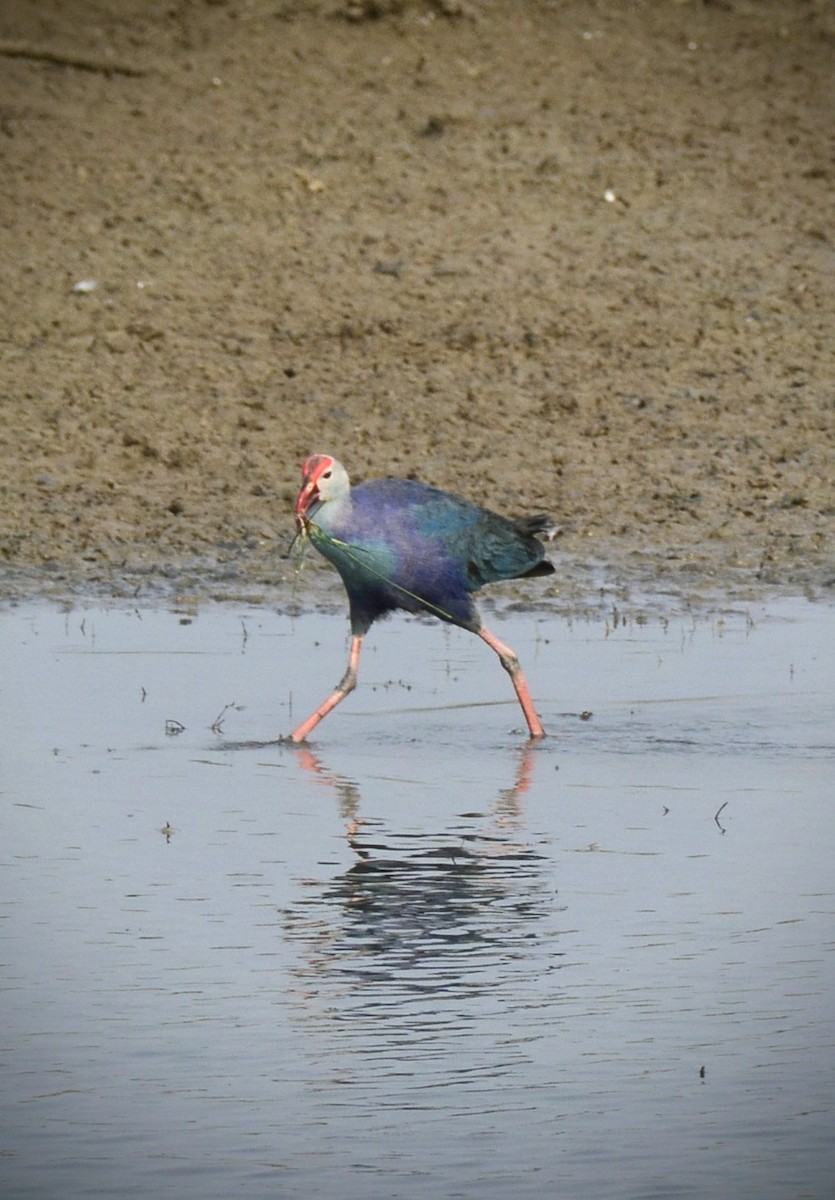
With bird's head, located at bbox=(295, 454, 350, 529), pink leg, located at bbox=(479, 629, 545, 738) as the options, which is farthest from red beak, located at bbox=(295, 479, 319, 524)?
pink leg, located at bbox=(479, 629, 545, 738)

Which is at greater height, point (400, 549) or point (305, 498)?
point (305, 498)

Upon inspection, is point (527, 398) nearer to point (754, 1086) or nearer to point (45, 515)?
point (45, 515)

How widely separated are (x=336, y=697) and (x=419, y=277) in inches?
272

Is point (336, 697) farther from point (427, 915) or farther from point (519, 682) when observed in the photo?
point (427, 915)

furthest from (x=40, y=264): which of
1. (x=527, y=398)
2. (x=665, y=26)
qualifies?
(x=665, y=26)

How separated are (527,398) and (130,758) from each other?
20.5 feet

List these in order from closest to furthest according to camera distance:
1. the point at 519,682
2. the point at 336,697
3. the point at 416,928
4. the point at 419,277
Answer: the point at 416,928 → the point at 336,697 → the point at 519,682 → the point at 419,277

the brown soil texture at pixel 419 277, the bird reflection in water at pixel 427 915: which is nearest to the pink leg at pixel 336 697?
the bird reflection in water at pixel 427 915

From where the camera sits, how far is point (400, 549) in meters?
9.08

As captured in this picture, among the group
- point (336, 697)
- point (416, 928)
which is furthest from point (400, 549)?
point (416, 928)

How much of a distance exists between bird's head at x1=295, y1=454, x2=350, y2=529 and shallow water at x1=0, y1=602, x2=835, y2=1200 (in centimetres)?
82

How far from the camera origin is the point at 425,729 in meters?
9.02

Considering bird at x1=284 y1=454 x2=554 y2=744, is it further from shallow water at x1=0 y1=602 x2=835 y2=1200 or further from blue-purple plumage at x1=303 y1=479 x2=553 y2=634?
shallow water at x1=0 y1=602 x2=835 y2=1200

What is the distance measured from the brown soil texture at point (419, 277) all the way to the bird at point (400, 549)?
2.39 meters
